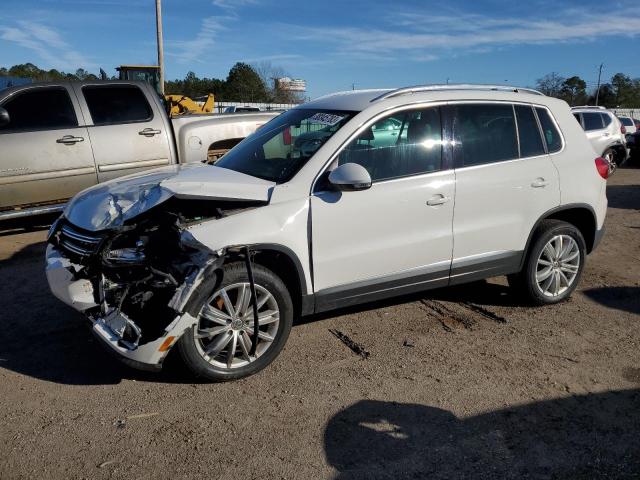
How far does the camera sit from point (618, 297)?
5.43m

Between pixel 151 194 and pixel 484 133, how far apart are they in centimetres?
272

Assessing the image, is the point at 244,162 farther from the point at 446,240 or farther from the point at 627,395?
the point at 627,395

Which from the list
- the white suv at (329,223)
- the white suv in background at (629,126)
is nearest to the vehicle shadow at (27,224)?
the white suv at (329,223)

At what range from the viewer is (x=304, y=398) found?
357 centimetres

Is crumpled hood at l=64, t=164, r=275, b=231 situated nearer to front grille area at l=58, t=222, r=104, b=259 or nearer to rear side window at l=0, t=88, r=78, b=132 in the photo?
front grille area at l=58, t=222, r=104, b=259

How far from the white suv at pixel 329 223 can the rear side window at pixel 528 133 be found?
0.01m

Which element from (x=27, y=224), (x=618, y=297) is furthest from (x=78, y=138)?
(x=618, y=297)

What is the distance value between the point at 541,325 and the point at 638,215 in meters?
6.00

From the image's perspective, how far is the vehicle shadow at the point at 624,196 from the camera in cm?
1043

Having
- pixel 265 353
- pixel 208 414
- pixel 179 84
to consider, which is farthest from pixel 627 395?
pixel 179 84

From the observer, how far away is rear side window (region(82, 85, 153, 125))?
7465 mm

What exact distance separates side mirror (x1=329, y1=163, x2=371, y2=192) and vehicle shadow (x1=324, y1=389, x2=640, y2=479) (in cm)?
144

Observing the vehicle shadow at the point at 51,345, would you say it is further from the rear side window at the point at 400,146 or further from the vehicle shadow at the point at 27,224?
the vehicle shadow at the point at 27,224

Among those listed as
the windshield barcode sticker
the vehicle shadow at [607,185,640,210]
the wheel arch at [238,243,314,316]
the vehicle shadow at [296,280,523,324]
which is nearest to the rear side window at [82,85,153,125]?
the windshield barcode sticker
